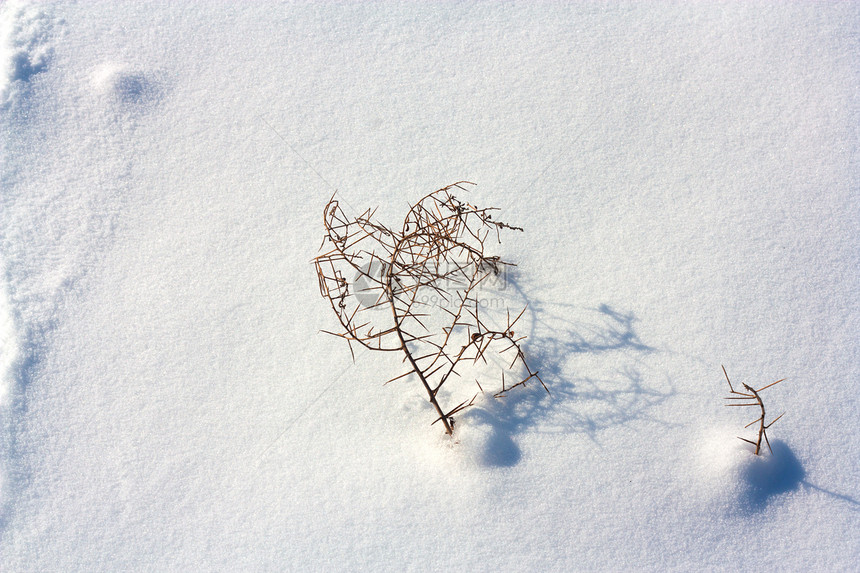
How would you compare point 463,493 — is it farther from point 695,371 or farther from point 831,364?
point 831,364

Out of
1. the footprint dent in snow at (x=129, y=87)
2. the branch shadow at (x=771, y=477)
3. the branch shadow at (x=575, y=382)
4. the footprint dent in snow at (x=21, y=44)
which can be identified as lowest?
the branch shadow at (x=771, y=477)

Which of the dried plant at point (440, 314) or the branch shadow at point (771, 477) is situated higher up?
the dried plant at point (440, 314)

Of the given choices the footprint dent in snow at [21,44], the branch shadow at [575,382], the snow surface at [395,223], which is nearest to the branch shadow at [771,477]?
the snow surface at [395,223]

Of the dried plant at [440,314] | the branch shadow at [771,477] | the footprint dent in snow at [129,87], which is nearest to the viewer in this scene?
the branch shadow at [771,477]

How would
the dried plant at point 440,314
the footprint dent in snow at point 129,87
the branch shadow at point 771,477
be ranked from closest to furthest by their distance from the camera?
the branch shadow at point 771,477 → the dried plant at point 440,314 → the footprint dent in snow at point 129,87

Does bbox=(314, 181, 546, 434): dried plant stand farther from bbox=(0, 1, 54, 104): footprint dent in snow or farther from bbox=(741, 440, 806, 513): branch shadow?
bbox=(0, 1, 54, 104): footprint dent in snow

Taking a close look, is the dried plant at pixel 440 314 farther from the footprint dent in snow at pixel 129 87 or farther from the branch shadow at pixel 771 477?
the footprint dent in snow at pixel 129 87

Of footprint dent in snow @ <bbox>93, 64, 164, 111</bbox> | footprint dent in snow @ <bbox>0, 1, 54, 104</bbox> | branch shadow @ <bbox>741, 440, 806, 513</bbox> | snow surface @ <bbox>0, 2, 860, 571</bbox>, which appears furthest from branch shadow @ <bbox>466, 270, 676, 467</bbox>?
footprint dent in snow @ <bbox>0, 1, 54, 104</bbox>

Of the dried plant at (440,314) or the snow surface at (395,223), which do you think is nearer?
the snow surface at (395,223)
